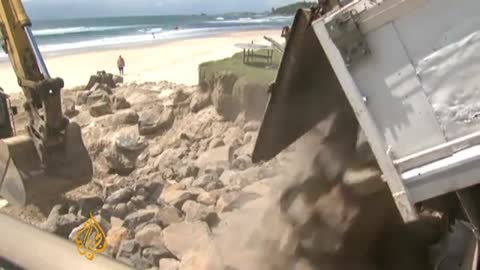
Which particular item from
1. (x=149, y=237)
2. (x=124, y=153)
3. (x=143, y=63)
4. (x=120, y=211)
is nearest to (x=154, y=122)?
(x=124, y=153)

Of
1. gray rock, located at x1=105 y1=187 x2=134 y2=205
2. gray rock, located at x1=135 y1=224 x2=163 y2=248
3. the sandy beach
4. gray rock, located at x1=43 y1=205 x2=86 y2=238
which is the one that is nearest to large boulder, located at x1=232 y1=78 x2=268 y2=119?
gray rock, located at x1=105 y1=187 x2=134 y2=205

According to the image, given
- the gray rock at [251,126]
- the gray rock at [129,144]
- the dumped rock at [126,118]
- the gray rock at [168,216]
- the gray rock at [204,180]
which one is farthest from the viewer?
the dumped rock at [126,118]

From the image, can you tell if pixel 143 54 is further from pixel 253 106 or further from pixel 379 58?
pixel 379 58

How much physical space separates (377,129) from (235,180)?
216 inches

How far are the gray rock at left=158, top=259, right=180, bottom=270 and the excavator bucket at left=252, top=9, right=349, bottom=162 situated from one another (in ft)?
6.10

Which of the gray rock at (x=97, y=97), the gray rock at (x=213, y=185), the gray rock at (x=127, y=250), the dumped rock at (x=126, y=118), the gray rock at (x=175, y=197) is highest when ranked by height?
the gray rock at (x=97, y=97)

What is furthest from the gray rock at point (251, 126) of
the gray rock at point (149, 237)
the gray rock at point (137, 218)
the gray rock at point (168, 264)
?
the gray rock at point (168, 264)

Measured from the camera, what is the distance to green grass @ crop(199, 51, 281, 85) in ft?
40.0

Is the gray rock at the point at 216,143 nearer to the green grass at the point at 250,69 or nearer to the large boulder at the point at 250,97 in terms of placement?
the large boulder at the point at 250,97

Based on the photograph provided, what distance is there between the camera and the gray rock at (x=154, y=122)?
13.2m

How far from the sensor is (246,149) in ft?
34.0

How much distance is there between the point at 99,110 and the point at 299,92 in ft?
37.2

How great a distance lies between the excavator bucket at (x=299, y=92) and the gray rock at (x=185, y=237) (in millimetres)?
1877

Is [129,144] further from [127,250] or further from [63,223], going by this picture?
[127,250]
